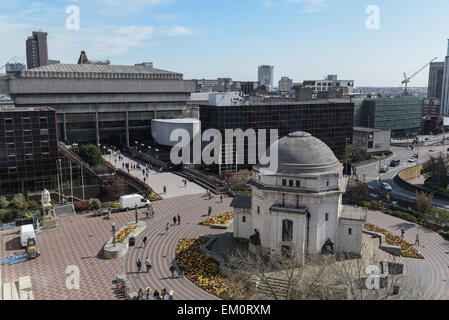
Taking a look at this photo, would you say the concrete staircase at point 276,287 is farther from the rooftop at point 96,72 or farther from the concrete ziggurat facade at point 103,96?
the rooftop at point 96,72

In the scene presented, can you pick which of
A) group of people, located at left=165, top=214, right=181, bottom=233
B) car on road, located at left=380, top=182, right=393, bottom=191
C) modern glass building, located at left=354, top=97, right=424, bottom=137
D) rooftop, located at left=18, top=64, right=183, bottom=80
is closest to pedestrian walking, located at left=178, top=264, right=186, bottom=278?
group of people, located at left=165, top=214, right=181, bottom=233

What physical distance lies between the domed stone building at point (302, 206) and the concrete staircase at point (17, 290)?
23.2m

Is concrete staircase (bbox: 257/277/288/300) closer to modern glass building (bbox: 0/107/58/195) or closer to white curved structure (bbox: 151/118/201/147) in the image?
modern glass building (bbox: 0/107/58/195)

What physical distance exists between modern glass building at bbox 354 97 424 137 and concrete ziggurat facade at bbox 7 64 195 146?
7686 centimetres

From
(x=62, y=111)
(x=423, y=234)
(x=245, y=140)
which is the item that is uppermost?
(x=62, y=111)

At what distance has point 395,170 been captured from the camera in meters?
101

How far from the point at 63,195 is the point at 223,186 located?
1108 inches

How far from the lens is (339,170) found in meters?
43.0

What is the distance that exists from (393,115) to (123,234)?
140438mm

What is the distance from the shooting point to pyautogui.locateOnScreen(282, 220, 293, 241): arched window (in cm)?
4088

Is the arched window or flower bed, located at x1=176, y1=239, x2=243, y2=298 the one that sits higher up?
the arched window

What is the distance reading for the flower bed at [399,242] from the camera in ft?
149
